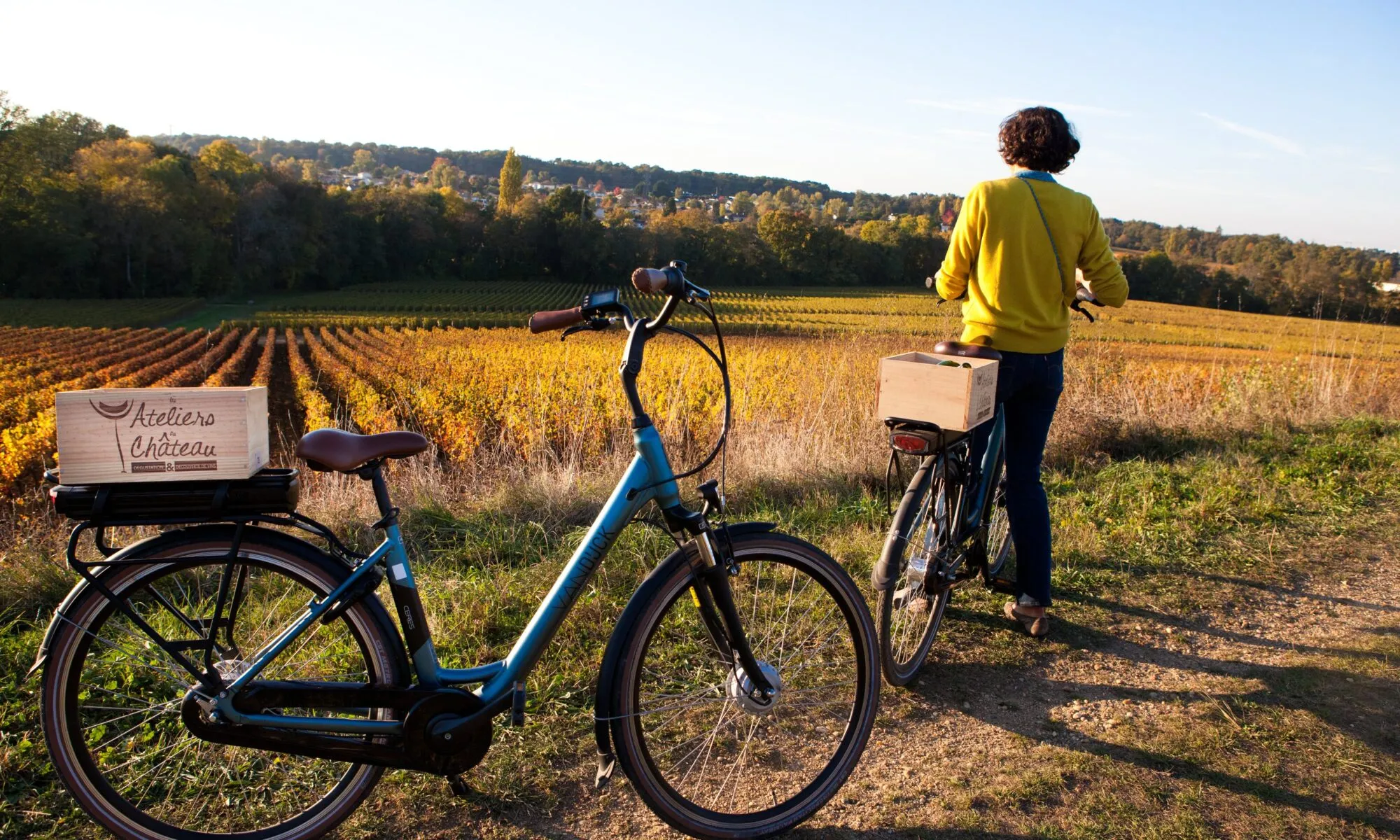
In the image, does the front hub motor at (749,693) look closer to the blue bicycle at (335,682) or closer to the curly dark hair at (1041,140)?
the blue bicycle at (335,682)

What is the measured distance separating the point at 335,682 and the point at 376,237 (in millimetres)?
97160

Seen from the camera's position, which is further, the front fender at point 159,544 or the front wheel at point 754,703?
the front wheel at point 754,703

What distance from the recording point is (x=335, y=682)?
2264 mm

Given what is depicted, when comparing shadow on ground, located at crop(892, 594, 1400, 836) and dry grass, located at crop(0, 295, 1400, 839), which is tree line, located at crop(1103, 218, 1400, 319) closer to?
dry grass, located at crop(0, 295, 1400, 839)

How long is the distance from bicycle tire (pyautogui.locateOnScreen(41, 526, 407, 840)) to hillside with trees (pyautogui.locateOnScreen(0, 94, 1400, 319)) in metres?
42.3

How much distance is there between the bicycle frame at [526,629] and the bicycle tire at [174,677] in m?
0.05

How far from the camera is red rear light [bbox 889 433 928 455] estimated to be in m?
2.94

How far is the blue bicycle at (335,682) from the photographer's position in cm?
204

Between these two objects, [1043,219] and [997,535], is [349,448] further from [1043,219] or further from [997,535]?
[997,535]

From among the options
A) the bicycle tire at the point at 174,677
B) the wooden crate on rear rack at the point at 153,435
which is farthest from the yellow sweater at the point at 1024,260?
the wooden crate on rear rack at the point at 153,435

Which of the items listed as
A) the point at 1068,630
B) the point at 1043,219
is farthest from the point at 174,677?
the point at 1068,630

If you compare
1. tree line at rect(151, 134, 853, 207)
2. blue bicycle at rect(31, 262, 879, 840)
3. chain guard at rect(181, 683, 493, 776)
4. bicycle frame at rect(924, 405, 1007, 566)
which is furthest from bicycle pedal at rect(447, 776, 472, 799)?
tree line at rect(151, 134, 853, 207)

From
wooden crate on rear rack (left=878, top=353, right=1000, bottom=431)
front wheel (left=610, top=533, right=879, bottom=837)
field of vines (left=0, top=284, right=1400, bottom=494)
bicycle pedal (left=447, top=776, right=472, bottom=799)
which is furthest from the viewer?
field of vines (left=0, top=284, right=1400, bottom=494)

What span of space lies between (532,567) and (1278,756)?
2.97m
